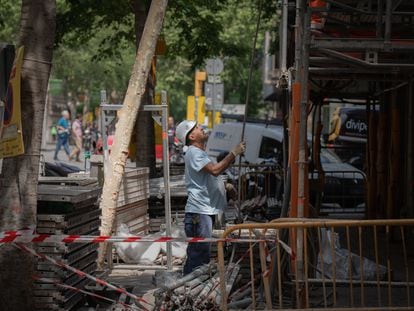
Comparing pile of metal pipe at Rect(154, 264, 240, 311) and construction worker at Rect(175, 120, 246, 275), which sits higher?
construction worker at Rect(175, 120, 246, 275)

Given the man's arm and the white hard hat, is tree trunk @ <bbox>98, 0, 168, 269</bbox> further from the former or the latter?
the man's arm

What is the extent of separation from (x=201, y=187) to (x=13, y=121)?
223 centimetres

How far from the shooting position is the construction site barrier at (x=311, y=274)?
682 centimetres

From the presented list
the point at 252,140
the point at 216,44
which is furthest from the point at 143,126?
the point at 252,140

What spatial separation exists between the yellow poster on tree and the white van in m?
13.2

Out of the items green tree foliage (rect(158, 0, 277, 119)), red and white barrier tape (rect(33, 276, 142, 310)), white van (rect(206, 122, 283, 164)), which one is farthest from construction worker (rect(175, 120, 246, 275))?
white van (rect(206, 122, 283, 164))

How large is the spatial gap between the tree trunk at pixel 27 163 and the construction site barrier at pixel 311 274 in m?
1.69

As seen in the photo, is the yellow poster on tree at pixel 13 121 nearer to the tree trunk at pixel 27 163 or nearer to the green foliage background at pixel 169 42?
the tree trunk at pixel 27 163

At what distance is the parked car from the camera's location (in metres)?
18.4

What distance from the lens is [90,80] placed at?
56625mm

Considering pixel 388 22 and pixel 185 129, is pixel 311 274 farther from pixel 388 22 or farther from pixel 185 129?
pixel 388 22

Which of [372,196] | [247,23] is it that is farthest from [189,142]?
[247,23]

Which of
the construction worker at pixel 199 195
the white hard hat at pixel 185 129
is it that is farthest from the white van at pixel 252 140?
the construction worker at pixel 199 195

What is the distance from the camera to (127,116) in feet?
32.1
